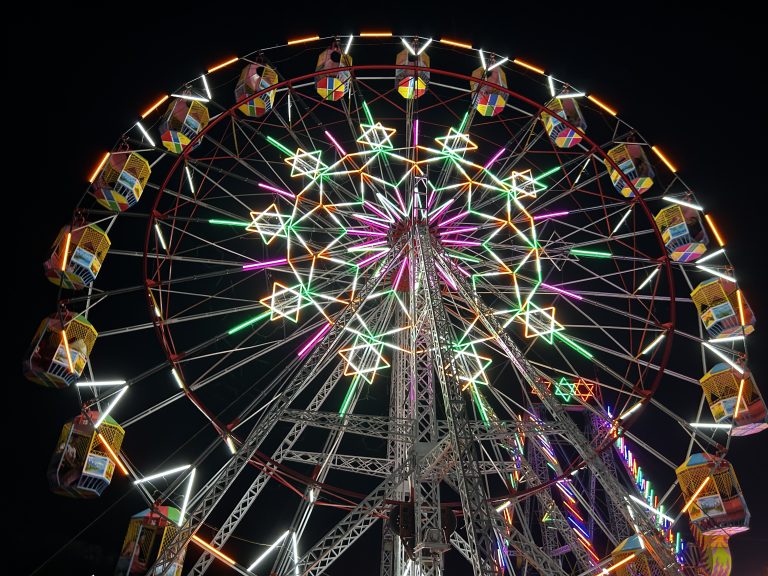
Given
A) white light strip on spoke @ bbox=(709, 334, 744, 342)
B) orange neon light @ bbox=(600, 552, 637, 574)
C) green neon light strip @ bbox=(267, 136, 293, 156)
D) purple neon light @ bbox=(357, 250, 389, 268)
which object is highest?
green neon light strip @ bbox=(267, 136, 293, 156)

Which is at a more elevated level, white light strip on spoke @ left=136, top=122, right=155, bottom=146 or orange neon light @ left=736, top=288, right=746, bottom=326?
white light strip on spoke @ left=136, top=122, right=155, bottom=146

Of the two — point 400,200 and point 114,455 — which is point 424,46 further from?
point 114,455

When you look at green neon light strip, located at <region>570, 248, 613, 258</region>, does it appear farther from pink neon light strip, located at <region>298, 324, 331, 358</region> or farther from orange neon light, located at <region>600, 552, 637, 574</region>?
orange neon light, located at <region>600, 552, 637, 574</region>

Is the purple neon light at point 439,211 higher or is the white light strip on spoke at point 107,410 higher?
the purple neon light at point 439,211

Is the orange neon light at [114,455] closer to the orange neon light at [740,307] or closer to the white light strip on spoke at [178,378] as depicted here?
the white light strip on spoke at [178,378]

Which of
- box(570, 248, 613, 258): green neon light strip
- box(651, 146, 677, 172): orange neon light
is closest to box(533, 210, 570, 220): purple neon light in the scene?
box(570, 248, 613, 258): green neon light strip

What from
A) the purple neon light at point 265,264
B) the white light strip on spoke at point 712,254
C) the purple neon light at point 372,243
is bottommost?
the purple neon light at point 265,264

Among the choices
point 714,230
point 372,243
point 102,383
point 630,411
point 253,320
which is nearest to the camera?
point 102,383

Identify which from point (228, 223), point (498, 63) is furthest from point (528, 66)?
point (228, 223)

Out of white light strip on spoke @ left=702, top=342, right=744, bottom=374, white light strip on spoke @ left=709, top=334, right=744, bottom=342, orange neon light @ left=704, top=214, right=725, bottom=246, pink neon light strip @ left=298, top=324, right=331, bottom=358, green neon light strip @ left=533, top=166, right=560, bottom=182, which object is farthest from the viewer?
orange neon light @ left=704, top=214, right=725, bottom=246

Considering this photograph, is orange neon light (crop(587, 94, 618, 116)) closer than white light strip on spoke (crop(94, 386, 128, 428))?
No

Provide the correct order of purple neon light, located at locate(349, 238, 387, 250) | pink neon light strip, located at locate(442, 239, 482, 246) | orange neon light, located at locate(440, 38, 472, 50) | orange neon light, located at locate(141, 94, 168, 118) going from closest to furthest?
orange neon light, located at locate(141, 94, 168, 118) → pink neon light strip, located at locate(442, 239, 482, 246) → purple neon light, located at locate(349, 238, 387, 250) → orange neon light, located at locate(440, 38, 472, 50)

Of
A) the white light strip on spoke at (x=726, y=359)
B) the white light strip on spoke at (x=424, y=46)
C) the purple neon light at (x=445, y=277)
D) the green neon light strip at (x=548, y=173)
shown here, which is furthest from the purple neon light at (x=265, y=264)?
the white light strip on spoke at (x=726, y=359)

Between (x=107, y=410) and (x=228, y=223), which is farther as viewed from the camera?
(x=228, y=223)
